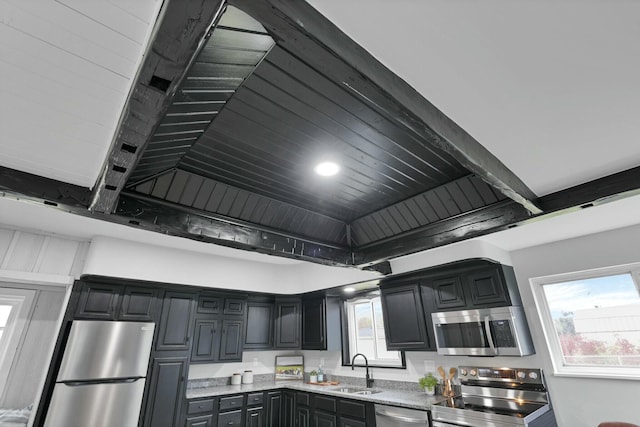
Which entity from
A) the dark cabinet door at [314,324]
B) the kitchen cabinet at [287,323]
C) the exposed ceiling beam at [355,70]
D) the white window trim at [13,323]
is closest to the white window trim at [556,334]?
the exposed ceiling beam at [355,70]

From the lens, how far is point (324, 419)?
150 inches

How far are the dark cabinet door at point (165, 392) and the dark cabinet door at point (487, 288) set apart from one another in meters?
3.55

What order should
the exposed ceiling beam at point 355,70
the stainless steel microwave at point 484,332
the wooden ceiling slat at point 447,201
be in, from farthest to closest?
the stainless steel microwave at point 484,332, the wooden ceiling slat at point 447,201, the exposed ceiling beam at point 355,70

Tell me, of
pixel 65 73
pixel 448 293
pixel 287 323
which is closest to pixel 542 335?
pixel 448 293

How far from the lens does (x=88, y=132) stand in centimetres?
149

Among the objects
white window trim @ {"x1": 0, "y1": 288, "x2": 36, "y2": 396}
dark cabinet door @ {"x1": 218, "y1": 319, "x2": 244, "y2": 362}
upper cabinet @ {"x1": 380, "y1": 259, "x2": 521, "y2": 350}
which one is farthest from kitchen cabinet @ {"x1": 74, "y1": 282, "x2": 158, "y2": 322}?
upper cabinet @ {"x1": 380, "y1": 259, "x2": 521, "y2": 350}

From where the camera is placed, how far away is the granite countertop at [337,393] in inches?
126

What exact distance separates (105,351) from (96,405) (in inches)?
19.2

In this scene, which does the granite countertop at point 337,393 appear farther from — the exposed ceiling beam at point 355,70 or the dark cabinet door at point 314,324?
the exposed ceiling beam at point 355,70

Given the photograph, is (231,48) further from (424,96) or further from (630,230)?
(630,230)

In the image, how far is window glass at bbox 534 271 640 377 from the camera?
2.92 meters

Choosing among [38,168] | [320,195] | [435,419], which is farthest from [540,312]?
[38,168]

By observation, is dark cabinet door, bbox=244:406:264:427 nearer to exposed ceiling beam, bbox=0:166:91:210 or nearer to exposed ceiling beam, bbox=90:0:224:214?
exposed ceiling beam, bbox=0:166:91:210

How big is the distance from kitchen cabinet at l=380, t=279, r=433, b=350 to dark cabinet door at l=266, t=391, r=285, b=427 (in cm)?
182
